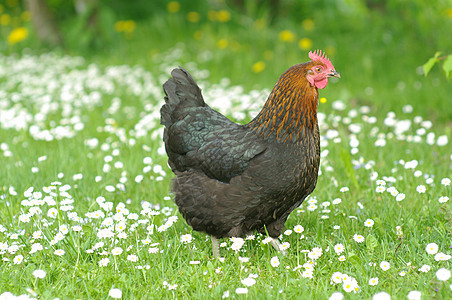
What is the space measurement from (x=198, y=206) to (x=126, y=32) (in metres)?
8.15

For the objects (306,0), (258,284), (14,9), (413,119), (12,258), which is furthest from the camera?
(14,9)

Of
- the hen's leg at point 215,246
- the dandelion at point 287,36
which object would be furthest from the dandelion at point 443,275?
the dandelion at point 287,36

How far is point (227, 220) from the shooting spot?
3.50 meters

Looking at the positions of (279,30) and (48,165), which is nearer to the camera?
(48,165)

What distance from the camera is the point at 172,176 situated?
4.97 meters

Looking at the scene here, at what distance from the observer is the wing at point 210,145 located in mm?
3475

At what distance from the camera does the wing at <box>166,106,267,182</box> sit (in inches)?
137

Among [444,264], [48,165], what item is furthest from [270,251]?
[48,165]

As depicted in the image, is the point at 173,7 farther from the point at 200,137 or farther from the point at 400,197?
the point at 400,197

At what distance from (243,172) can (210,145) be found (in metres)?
0.34

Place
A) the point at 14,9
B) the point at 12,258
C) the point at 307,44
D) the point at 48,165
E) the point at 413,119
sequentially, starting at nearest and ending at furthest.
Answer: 1. the point at 12,258
2. the point at 48,165
3. the point at 413,119
4. the point at 307,44
5. the point at 14,9

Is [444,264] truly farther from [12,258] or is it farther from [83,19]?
[83,19]

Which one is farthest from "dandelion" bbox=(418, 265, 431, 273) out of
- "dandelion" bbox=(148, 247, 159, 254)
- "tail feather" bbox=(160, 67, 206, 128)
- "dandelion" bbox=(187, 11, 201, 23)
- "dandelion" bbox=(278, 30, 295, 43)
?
"dandelion" bbox=(187, 11, 201, 23)

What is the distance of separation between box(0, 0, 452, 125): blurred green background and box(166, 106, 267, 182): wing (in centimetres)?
361
